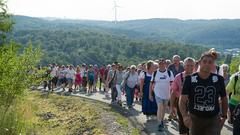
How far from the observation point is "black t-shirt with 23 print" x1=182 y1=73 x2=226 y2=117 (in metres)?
6.39

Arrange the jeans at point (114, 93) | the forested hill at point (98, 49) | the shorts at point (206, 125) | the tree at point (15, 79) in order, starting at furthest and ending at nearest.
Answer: the forested hill at point (98, 49) < the jeans at point (114, 93) < the tree at point (15, 79) < the shorts at point (206, 125)

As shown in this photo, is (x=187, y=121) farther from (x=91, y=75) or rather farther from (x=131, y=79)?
(x=91, y=75)

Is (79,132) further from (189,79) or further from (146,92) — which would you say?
(189,79)

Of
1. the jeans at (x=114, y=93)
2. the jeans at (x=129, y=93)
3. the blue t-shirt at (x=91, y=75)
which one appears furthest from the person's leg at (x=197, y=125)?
the blue t-shirt at (x=91, y=75)

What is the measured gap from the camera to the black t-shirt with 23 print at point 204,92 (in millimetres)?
6395

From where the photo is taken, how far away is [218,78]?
6.41 metres

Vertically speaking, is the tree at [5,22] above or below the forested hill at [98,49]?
above

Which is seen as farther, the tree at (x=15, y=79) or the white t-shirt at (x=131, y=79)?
the white t-shirt at (x=131, y=79)

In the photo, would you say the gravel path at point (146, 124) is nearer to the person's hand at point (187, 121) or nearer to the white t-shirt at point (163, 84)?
the white t-shirt at point (163, 84)

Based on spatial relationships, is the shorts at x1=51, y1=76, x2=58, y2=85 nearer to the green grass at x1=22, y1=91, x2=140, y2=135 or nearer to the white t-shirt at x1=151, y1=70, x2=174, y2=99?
the green grass at x1=22, y1=91, x2=140, y2=135

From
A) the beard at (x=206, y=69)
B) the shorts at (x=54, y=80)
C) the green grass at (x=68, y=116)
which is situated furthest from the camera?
the shorts at (x=54, y=80)

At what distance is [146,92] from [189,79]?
744cm

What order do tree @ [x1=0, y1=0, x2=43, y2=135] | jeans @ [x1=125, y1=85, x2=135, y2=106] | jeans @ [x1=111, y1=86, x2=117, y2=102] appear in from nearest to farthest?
1. tree @ [x1=0, y1=0, x2=43, y2=135]
2. jeans @ [x1=125, y1=85, x2=135, y2=106]
3. jeans @ [x1=111, y1=86, x2=117, y2=102]

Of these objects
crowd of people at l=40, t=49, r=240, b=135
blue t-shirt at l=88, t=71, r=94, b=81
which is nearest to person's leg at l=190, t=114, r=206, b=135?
crowd of people at l=40, t=49, r=240, b=135
